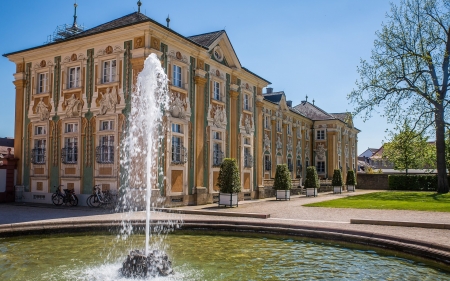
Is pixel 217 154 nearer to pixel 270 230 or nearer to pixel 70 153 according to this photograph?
pixel 70 153

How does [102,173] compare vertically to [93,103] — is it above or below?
below

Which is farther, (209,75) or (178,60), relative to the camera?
(209,75)

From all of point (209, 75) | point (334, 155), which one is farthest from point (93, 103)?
point (334, 155)

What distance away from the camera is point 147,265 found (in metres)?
7.53

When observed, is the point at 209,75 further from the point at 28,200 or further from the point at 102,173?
the point at 28,200

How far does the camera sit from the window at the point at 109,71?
69.4 feet

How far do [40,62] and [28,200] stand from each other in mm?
7995

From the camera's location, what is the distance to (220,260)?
886 cm

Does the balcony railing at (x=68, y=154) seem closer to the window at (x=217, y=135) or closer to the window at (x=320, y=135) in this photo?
the window at (x=217, y=135)

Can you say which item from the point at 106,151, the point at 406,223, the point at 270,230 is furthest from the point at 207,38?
the point at 406,223

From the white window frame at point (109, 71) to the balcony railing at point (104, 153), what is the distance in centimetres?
339

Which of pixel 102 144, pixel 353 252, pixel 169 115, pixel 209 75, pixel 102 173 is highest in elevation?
pixel 209 75

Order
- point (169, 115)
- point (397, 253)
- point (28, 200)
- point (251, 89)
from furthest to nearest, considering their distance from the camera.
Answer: point (251, 89), point (28, 200), point (169, 115), point (397, 253)

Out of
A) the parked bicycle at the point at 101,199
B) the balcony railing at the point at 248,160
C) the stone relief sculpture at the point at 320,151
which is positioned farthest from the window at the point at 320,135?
the parked bicycle at the point at 101,199
